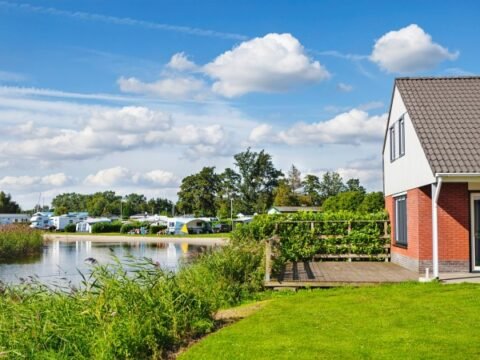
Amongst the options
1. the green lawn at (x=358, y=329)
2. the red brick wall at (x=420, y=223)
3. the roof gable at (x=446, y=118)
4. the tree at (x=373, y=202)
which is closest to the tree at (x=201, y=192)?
the tree at (x=373, y=202)

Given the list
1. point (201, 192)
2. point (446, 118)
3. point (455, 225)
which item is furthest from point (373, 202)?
point (201, 192)

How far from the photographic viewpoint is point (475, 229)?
48.0 ft

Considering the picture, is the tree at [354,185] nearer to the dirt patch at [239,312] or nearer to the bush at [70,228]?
the bush at [70,228]

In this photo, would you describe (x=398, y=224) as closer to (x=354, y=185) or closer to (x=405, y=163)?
(x=405, y=163)

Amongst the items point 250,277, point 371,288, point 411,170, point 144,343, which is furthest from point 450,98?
point 144,343

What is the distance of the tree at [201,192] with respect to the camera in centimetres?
9169

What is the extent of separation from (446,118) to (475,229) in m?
3.24

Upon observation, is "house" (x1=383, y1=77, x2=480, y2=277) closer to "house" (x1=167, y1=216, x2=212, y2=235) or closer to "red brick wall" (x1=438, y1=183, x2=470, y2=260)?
"red brick wall" (x1=438, y1=183, x2=470, y2=260)

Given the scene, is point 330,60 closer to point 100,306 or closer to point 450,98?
point 450,98

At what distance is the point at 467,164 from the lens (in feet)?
45.0

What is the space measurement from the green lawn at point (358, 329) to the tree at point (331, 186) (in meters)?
73.9

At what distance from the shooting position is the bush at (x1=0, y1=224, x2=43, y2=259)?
31.9m

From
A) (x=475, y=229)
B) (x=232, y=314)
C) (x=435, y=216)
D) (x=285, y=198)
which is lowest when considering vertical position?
(x=232, y=314)

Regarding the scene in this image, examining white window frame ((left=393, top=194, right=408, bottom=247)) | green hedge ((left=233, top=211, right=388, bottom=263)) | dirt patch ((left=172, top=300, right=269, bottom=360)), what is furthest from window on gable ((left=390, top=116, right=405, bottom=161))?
dirt patch ((left=172, top=300, right=269, bottom=360))
